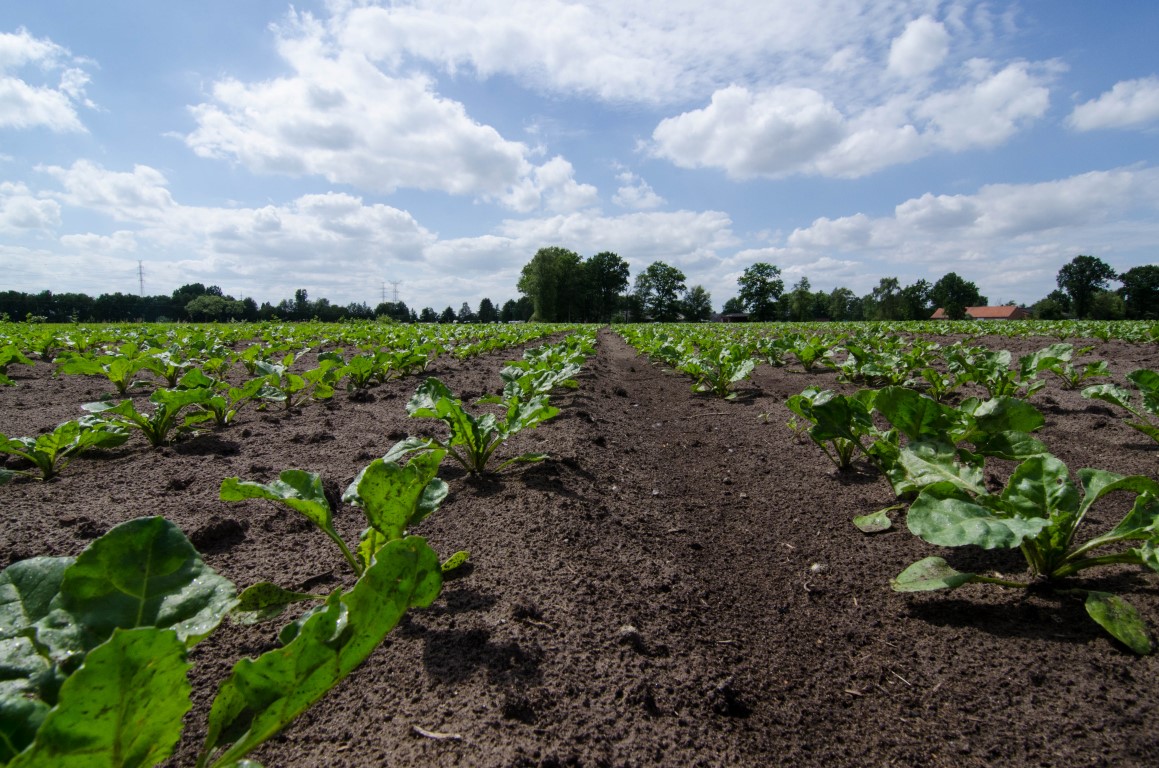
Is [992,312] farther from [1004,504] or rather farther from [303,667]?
[303,667]

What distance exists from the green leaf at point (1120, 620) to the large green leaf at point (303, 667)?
2.01 meters

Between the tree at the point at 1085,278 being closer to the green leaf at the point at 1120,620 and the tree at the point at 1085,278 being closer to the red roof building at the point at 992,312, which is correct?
the red roof building at the point at 992,312

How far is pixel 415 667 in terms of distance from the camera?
5.25ft

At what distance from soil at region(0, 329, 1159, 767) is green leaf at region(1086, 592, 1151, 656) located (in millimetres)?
61

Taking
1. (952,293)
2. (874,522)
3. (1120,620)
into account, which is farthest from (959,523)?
(952,293)

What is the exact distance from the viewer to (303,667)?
3.55ft

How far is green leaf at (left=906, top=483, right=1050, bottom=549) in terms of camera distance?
164cm

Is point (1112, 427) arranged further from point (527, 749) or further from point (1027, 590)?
point (527, 749)

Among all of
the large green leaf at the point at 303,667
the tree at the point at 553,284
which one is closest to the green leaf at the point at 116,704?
the large green leaf at the point at 303,667

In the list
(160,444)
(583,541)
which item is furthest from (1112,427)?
(160,444)

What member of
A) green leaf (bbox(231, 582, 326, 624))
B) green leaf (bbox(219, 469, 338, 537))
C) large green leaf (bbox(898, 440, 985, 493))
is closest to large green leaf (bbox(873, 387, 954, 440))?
large green leaf (bbox(898, 440, 985, 493))

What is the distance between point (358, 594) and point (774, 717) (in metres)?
1.17

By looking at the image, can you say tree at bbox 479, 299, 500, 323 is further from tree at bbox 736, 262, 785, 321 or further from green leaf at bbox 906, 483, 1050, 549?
green leaf at bbox 906, 483, 1050, 549

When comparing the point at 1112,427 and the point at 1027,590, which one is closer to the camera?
the point at 1027,590
